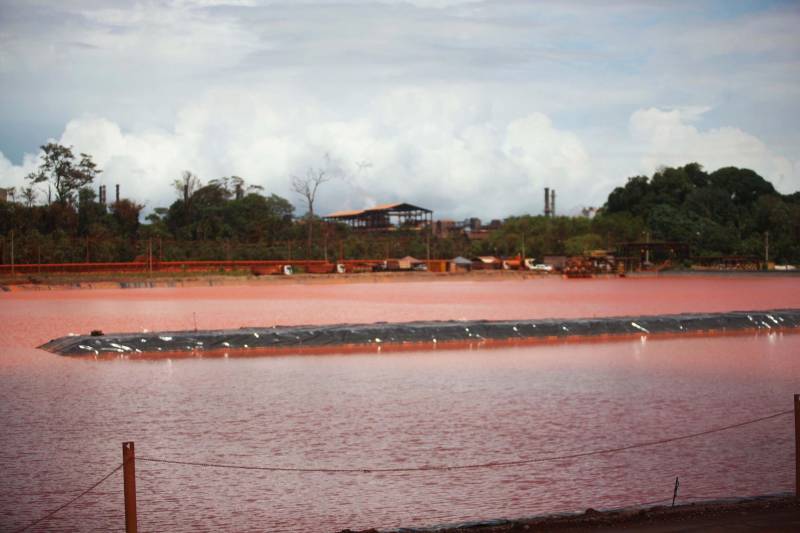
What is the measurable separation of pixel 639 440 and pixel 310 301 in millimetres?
27452

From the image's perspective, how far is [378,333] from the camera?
21391mm

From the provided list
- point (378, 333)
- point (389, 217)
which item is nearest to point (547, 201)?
point (389, 217)

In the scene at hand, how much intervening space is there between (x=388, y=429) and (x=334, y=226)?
9336cm

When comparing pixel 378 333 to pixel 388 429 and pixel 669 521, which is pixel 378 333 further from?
pixel 669 521

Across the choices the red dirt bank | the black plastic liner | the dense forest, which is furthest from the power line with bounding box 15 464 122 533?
the dense forest

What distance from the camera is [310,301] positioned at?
124 ft

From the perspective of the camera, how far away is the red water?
8.64 m

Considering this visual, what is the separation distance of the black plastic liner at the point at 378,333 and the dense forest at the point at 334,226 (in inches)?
1616

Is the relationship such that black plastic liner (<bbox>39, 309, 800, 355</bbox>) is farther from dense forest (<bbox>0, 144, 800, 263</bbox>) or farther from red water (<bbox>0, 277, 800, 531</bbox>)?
dense forest (<bbox>0, 144, 800, 263</bbox>)

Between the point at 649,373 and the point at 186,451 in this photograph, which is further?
the point at 649,373

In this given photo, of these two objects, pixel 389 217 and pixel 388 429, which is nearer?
pixel 388 429

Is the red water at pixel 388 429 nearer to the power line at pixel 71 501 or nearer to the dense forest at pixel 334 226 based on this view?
the power line at pixel 71 501

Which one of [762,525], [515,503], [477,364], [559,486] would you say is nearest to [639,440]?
[559,486]

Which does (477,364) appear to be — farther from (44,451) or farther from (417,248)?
(417,248)
